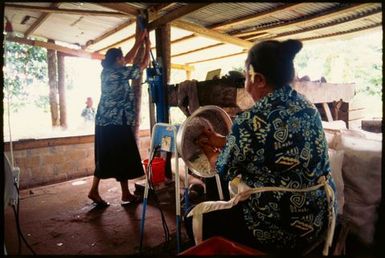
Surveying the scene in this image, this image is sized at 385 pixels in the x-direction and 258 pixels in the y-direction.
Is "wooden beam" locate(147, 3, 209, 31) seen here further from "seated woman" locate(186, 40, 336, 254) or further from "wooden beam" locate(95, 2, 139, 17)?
"seated woman" locate(186, 40, 336, 254)

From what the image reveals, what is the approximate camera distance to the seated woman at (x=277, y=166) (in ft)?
5.36

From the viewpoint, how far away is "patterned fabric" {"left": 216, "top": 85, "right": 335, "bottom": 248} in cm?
163

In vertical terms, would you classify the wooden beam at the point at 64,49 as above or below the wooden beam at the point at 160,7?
above

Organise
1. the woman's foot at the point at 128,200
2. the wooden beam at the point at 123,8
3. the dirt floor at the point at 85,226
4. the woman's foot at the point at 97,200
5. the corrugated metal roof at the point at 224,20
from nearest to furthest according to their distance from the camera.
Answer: the dirt floor at the point at 85,226 < the wooden beam at the point at 123,8 < the corrugated metal roof at the point at 224,20 < the woman's foot at the point at 97,200 < the woman's foot at the point at 128,200

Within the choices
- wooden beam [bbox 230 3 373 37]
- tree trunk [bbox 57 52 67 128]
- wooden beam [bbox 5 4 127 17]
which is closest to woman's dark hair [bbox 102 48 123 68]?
Answer: wooden beam [bbox 5 4 127 17]

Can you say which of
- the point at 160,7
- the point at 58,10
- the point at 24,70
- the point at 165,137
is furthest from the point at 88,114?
the point at 165,137

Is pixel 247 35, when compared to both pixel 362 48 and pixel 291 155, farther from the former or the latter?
pixel 362 48

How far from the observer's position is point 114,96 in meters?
4.07

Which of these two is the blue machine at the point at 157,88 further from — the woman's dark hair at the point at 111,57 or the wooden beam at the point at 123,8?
the wooden beam at the point at 123,8

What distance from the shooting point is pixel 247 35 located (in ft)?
18.0

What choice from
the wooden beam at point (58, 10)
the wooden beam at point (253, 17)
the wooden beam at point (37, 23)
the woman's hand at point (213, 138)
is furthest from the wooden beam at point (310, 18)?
the wooden beam at point (37, 23)

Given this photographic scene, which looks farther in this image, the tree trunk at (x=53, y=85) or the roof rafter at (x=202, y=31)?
the tree trunk at (x=53, y=85)

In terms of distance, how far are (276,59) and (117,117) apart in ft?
9.36

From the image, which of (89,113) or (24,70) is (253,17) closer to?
(89,113)
